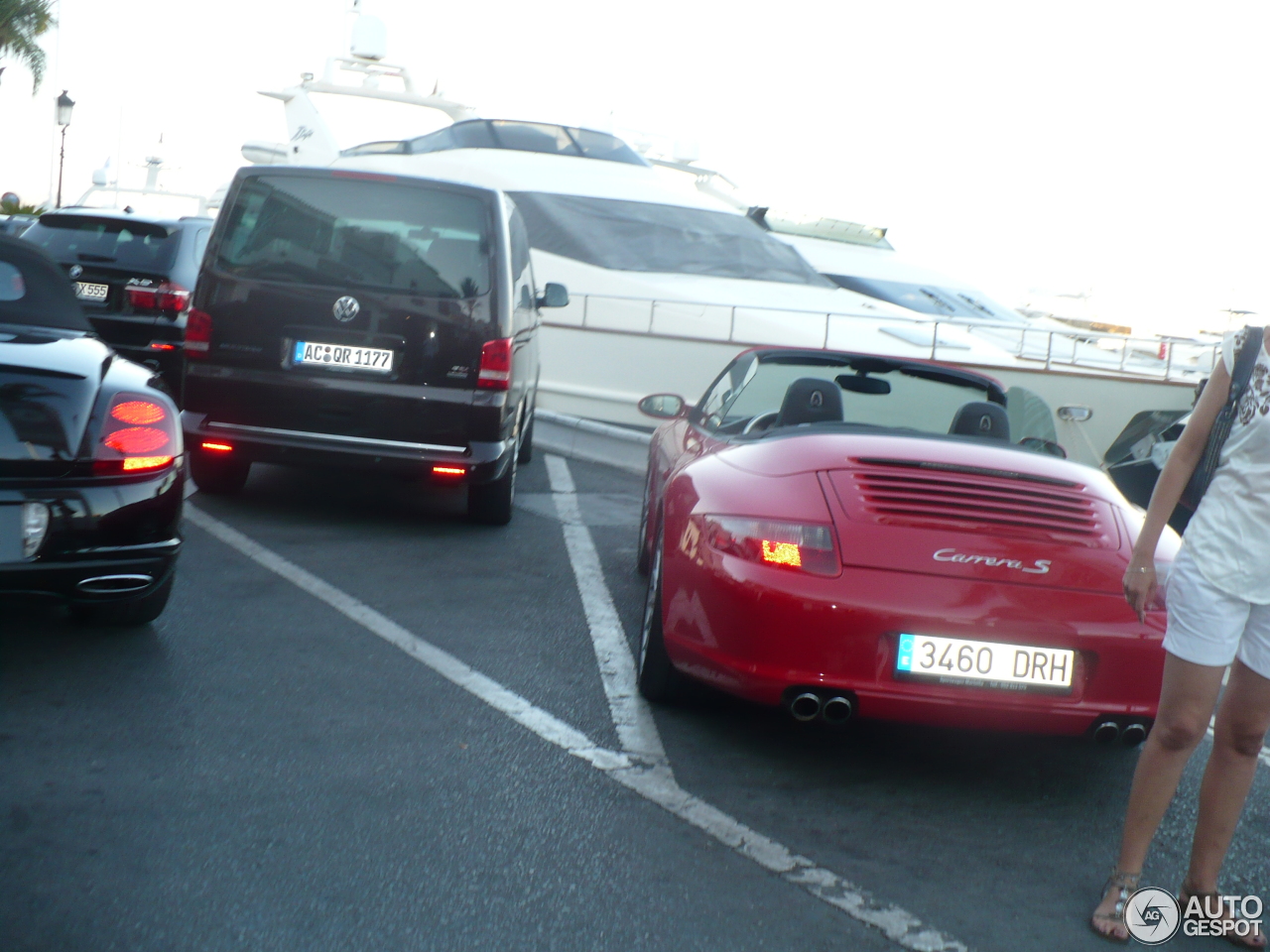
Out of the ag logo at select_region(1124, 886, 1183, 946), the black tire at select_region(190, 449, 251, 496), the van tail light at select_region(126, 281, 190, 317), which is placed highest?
the van tail light at select_region(126, 281, 190, 317)

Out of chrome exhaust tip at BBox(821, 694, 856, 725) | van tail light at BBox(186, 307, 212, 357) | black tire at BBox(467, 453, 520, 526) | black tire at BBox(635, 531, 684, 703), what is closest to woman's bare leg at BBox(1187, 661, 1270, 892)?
chrome exhaust tip at BBox(821, 694, 856, 725)

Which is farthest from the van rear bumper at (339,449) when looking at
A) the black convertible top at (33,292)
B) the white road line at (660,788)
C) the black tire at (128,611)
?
the black tire at (128,611)

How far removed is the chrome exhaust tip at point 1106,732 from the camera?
3.68 m

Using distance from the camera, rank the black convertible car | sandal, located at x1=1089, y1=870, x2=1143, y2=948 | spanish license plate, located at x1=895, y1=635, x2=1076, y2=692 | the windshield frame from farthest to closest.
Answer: the windshield frame
the black convertible car
spanish license plate, located at x1=895, y1=635, x2=1076, y2=692
sandal, located at x1=1089, y1=870, x2=1143, y2=948

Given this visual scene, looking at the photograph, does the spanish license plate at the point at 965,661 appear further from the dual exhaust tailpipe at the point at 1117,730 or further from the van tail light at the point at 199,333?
the van tail light at the point at 199,333

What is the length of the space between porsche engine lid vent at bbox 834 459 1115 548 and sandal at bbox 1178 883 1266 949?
109cm

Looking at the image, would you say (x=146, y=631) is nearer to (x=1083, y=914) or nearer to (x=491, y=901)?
(x=491, y=901)

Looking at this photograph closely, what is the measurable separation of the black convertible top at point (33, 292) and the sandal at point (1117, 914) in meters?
3.98

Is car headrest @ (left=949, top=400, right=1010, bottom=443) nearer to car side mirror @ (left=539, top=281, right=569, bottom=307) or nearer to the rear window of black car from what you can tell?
car side mirror @ (left=539, top=281, right=569, bottom=307)

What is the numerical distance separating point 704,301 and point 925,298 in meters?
4.61

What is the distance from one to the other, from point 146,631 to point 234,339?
96.5 inches

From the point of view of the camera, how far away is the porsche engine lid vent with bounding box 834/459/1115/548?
150 inches

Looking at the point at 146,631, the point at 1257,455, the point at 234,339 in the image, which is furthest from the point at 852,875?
the point at 234,339

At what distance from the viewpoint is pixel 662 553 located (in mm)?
4293
